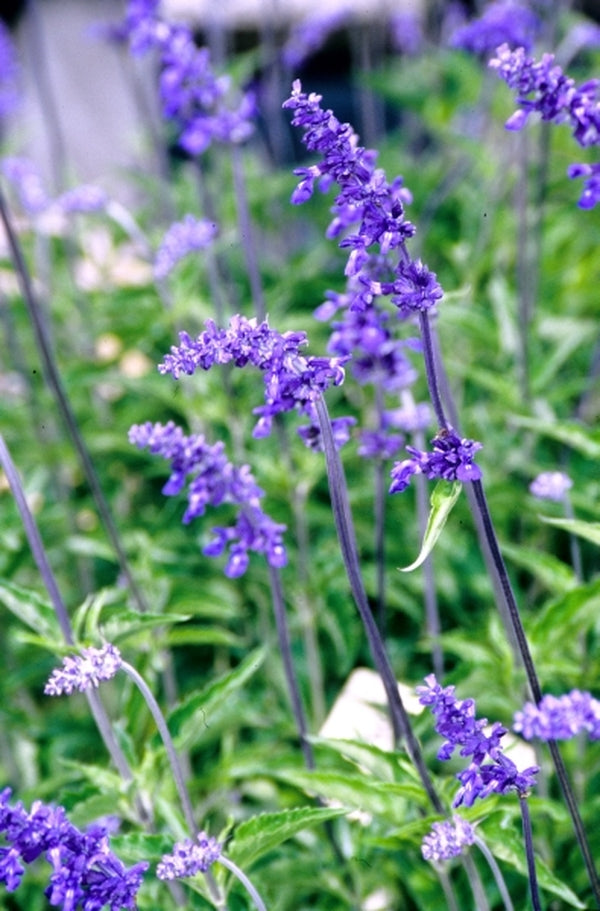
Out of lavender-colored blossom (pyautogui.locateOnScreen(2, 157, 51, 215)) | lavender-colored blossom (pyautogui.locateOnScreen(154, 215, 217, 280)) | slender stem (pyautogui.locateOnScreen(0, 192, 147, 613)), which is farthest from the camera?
lavender-colored blossom (pyautogui.locateOnScreen(2, 157, 51, 215))

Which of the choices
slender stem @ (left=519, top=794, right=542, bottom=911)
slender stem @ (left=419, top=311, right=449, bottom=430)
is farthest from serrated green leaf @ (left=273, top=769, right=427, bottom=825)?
slender stem @ (left=419, top=311, right=449, bottom=430)

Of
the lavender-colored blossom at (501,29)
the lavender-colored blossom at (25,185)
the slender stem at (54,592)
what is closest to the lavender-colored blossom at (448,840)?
the slender stem at (54,592)

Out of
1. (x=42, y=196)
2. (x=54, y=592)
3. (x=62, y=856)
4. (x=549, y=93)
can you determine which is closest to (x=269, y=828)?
(x=62, y=856)

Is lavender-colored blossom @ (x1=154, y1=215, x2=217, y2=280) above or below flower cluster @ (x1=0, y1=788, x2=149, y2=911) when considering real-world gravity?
above

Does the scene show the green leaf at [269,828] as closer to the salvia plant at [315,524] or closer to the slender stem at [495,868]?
the salvia plant at [315,524]

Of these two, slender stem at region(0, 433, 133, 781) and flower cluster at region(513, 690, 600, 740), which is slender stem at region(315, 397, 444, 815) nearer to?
flower cluster at region(513, 690, 600, 740)

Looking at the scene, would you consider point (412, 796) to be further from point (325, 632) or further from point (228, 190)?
point (228, 190)

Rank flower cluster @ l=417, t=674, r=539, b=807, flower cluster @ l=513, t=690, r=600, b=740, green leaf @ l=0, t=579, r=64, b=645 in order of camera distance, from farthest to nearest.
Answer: green leaf @ l=0, t=579, r=64, b=645
flower cluster @ l=417, t=674, r=539, b=807
flower cluster @ l=513, t=690, r=600, b=740

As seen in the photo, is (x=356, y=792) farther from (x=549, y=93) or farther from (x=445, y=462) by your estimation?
(x=549, y=93)
